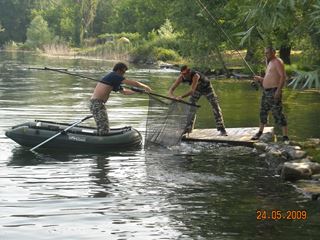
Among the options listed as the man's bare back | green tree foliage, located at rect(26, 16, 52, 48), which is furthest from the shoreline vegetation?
the man's bare back

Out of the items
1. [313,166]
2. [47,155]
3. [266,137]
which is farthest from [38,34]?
[313,166]

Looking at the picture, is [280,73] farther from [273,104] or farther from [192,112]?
[192,112]

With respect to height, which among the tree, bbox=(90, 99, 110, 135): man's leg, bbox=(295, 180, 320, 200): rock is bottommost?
bbox=(295, 180, 320, 200): rock

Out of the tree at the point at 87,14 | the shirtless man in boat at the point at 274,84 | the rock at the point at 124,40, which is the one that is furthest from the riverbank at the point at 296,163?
the tree at the point at 87,14

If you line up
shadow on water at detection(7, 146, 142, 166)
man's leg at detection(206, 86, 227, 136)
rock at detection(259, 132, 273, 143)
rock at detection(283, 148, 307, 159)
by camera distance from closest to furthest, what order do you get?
rock at detection(283, 148, 307, 159) < shadow on water at detection(7, 146, 142, 166) < rock at detection(259, 132, 273, 143) < man's leg at detection(206, 86, 227, 136)

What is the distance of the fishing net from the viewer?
13.6 meters

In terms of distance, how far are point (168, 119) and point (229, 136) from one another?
150cm

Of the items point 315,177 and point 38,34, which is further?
point 38,34

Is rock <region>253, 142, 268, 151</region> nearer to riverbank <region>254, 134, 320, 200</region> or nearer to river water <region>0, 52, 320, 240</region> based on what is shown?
riverbank <region>254, 134, 320, 200</region>

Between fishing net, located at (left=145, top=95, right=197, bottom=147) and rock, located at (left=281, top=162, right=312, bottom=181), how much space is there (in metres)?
3.57

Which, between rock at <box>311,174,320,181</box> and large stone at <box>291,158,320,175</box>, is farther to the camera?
large stone at <box>291,158,320,175</box>

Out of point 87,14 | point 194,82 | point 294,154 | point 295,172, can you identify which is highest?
point 87,14

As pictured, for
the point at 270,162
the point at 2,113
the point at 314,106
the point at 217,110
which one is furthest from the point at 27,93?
the point at 270,162

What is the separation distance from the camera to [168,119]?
1365 centimetres
